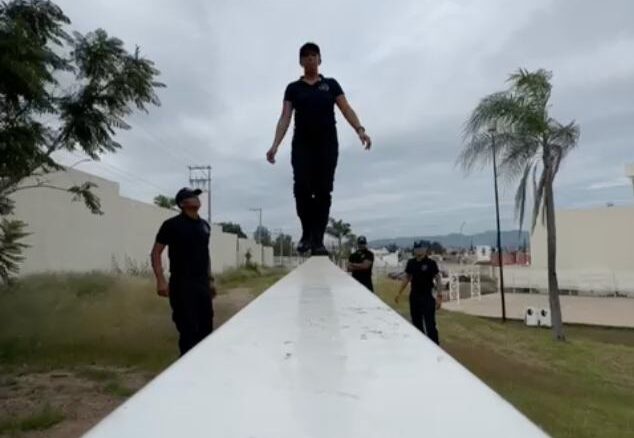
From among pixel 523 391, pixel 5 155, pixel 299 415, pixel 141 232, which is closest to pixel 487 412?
pixel 299 415

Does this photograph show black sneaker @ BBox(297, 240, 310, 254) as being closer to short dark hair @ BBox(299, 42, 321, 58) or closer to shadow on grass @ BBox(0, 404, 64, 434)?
short dark hair @ BBox(299, 42, 321, 58)

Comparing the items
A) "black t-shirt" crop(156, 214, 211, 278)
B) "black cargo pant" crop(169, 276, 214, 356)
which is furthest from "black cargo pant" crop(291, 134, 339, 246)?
"black cargo pant" crop(169, 276, 214, 356)

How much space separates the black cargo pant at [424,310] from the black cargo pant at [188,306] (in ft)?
14.0

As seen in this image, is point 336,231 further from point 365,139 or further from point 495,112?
point 365,139

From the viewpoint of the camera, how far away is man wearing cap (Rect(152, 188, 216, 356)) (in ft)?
15.1

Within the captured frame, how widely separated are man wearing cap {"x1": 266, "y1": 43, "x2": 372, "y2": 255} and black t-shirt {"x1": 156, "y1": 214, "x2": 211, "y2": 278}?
2.80 feet

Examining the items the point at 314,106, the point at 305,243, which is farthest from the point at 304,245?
the point at 314,106

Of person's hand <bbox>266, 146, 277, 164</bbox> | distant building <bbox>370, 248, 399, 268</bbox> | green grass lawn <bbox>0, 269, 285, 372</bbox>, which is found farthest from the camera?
distant building <bbox>370, 248, 399, 268</bbox>

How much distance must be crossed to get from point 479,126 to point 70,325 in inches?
393

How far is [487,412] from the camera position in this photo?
0.88 m

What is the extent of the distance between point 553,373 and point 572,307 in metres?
18.5

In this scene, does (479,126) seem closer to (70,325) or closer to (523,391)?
(523,391)

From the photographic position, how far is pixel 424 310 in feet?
27.2

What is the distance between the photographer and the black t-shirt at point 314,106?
4.32 m
